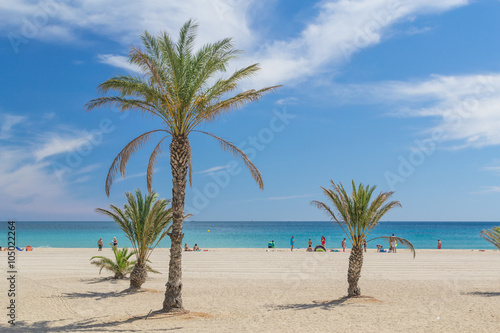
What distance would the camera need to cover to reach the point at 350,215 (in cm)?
1413

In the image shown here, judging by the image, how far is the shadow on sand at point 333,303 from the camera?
13.1 m

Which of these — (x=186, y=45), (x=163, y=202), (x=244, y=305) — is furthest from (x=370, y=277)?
(x=186, y=45)

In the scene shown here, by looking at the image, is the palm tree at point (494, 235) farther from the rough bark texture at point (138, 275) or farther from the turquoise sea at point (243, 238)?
the turquoise sea at point (243, 238)

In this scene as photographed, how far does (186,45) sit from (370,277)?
14016mm

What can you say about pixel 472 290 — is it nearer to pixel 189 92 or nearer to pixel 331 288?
pixel 331 288

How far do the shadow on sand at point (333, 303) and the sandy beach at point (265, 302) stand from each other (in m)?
0.03

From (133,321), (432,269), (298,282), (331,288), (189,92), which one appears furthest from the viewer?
(432,269)

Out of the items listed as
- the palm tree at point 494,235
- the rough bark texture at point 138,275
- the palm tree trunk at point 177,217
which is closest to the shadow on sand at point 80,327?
the palm tree trunk at point 177,217

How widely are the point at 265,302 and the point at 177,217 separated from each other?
430 cm

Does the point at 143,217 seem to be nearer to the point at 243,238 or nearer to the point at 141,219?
the point at 141,219

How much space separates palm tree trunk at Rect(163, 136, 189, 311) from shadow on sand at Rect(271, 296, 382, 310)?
313 cm

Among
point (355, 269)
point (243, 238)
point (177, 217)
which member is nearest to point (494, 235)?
point (355, 269)

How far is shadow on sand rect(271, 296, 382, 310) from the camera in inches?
518

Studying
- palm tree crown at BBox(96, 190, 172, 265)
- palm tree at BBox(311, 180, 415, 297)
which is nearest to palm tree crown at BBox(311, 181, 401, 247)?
palm tree at BBox(311, 180, 415, 297)
